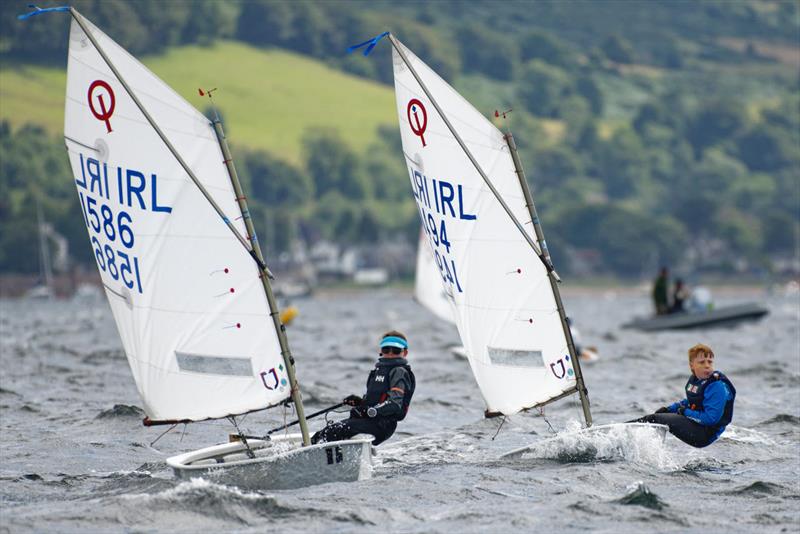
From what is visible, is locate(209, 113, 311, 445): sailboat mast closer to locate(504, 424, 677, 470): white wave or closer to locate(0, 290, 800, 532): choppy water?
locate(0, 290, 800, 532): choppy water

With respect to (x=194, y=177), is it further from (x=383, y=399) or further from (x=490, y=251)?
(x=490, y=251)

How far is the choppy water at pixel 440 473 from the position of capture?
48.7 ft

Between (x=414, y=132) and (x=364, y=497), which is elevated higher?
(x=414, y=132)

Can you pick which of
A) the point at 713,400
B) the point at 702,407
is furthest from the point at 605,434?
the point at 713,400

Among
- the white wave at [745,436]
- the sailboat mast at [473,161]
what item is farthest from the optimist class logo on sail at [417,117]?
the white wave at [745,436]

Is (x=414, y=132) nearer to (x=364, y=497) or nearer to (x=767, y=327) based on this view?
(x=364, y=497)

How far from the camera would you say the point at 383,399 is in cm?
1764

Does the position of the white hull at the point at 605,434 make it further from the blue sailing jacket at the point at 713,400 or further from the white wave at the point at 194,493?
the white wave at the point at 194,493

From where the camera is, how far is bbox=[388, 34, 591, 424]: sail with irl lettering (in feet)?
64.3

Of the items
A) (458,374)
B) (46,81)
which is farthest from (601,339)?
(46,81)

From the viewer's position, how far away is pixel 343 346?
1965 inches

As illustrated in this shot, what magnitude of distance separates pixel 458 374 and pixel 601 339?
64.3 ft

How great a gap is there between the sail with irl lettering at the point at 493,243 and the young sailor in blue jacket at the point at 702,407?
153cm

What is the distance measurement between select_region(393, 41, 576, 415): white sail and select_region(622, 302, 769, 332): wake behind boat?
34.0m
